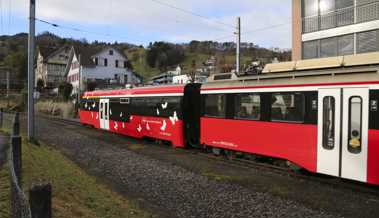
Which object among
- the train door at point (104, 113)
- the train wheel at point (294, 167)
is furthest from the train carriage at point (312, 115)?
the train door at point (104, 113)

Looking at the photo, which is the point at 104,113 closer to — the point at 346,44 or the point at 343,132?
the point at 346,44

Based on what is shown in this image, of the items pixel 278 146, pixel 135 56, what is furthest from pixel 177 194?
pixel 135 56

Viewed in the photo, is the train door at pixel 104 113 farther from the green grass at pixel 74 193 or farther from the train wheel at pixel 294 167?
the train wheel at pixel 294 167

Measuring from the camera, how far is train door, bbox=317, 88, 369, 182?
9.48 metres

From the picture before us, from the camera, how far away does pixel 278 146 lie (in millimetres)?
12023

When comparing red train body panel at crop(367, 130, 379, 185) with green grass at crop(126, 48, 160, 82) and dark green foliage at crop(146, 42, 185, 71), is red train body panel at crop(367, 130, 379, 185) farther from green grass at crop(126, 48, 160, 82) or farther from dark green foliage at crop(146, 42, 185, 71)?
dark green foliage at crop(146, 42, 185, 71)

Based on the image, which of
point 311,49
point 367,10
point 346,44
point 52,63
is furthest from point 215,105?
point 52,63

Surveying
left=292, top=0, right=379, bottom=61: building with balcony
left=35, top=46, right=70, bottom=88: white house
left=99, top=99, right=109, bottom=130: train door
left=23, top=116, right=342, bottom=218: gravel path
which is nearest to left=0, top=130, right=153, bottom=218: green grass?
left=23, top=116, right=342, bottom=218: gravel path

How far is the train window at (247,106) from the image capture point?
12.8 metres

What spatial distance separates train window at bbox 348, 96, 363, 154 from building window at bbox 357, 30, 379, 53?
14.0m

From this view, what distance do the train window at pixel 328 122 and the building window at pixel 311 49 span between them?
16.2 metres

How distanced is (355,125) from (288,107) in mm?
2236

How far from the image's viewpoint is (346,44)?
24.0 m

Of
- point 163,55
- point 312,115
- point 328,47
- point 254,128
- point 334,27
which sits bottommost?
point 254,128
